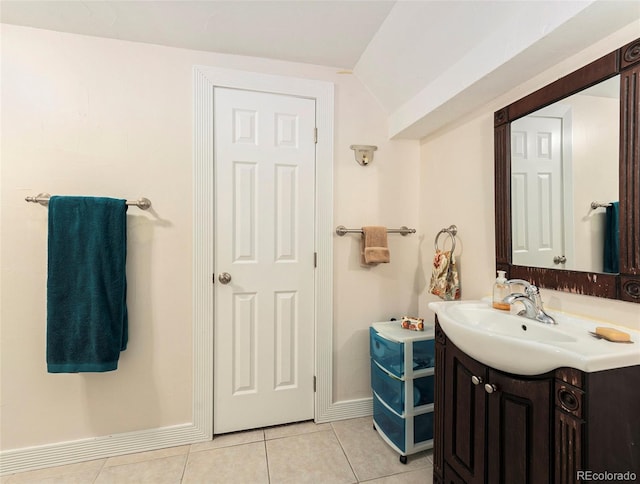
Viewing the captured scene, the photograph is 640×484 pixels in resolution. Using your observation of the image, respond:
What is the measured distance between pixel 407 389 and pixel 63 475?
178cm

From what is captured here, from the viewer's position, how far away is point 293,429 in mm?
1808

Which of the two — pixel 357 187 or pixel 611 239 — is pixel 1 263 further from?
pixel 611 239

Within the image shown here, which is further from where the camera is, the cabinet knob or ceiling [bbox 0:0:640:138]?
ceiling [bbox 0:0:640:138]

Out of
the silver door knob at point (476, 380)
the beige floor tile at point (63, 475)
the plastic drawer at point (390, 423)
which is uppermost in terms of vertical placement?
the silver door knob at point (476, 380)

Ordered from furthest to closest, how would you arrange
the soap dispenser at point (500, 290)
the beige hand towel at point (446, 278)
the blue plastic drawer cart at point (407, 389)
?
1. the beige hand towel at point (446, 278)
2. the blue plastic drawer cart at point (407, 389)
3. the soap dispenser at point (500, 290)

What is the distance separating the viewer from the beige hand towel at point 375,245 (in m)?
1.82

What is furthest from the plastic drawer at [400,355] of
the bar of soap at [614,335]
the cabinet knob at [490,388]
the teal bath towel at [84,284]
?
the teal bath towel at [84,284]

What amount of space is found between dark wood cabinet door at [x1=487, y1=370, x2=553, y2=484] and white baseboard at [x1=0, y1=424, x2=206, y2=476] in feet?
4.95

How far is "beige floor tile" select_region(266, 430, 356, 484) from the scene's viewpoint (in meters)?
1.44

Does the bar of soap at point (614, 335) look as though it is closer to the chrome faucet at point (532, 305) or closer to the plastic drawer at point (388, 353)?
the chrome faucet at point (532, 305)

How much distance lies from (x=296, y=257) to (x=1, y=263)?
1.50 metres

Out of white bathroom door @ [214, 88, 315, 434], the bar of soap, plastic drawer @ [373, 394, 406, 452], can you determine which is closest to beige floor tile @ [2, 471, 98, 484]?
white bathroom door @ [214, 88, 315, 434]

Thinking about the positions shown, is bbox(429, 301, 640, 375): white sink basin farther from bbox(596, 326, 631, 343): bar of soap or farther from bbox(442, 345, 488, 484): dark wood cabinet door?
bbox(442, 345, 488, 484): dark wood cabinet door

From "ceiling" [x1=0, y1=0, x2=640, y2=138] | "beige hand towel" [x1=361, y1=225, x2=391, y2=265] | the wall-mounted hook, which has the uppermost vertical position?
"ceiling" [x1=0, y1=0, x2=640, y2=138]
